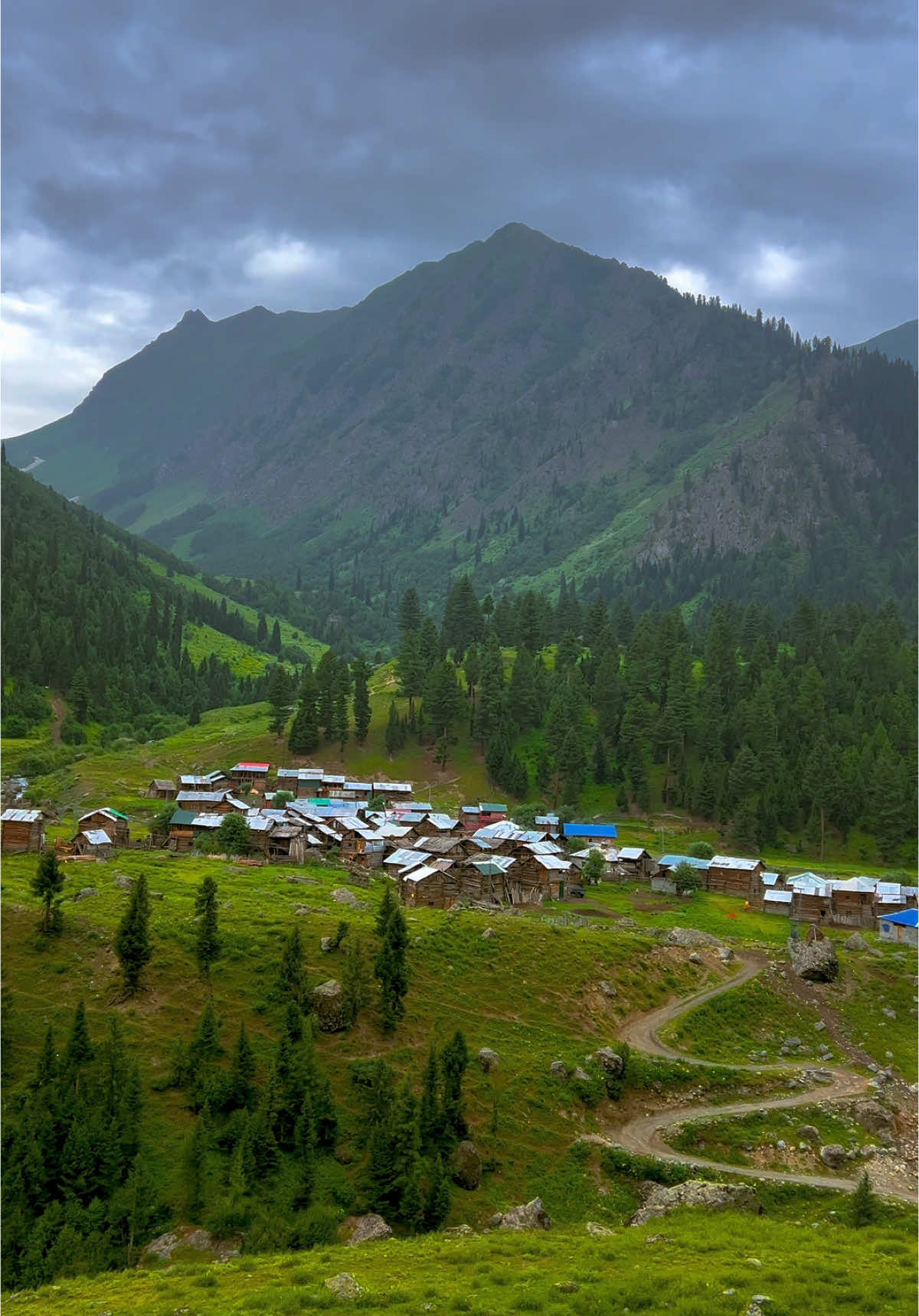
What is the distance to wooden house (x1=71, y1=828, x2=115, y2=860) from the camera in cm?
9369

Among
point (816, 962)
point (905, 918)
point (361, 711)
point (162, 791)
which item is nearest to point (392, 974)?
point (816, 962)

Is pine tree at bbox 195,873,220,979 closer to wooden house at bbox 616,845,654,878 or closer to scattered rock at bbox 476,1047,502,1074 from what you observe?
scattered rock at bbox 476,1047,502,1074

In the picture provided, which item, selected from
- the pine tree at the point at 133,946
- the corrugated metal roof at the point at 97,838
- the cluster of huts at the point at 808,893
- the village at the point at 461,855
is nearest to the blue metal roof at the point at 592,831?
the village at the point at 461,855

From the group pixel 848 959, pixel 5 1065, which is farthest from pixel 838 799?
pixel 5 1065

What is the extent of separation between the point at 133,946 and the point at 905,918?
80362 millimetres

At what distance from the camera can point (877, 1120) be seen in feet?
205

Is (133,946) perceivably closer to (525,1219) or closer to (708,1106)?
(525,1219)

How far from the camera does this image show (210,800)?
12056 cm

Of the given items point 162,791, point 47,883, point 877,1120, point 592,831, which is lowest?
point 877,1120

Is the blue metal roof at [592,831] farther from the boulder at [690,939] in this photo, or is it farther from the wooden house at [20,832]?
the wooden house at [20,832]

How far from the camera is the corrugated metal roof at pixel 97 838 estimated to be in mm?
94812

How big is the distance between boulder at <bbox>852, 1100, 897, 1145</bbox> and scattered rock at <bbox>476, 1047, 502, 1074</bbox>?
82.5 feet

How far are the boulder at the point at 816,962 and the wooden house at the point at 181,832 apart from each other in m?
67.2

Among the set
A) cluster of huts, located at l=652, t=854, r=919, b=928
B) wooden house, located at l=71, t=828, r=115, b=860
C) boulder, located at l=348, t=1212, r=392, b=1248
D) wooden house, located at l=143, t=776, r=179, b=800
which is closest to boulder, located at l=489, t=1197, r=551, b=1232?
boulder, located at l=348, t=1212, r=392, b=1248
